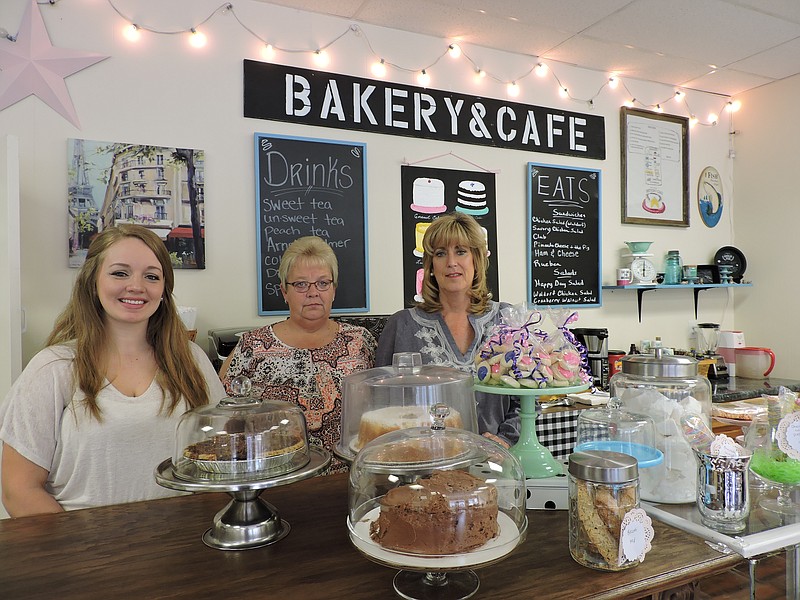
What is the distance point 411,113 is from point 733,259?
2.82m

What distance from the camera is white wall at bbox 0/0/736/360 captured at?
250 centimetres

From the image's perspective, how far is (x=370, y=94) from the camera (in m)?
3.19

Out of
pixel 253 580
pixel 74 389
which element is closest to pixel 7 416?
pixel 74 389

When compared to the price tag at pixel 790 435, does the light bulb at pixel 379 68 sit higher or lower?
higher

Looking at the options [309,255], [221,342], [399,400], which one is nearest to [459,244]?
[309,255]

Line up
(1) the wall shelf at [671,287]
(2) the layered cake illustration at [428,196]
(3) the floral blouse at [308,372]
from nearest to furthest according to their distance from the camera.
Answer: (3) the floral blouse at [308,372], (2) the layered cake illustration at [428,196], (1) the wall shelf at [671,287]

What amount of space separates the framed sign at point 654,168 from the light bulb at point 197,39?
2802 millimetres

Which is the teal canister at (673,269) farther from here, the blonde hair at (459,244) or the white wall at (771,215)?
the blonde hair at (459,244)

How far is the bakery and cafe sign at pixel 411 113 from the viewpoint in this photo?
2959mm

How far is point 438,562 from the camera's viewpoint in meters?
0.86

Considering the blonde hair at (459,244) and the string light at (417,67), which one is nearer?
the blonde hair at (459,244)

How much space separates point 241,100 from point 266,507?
7.60 ft

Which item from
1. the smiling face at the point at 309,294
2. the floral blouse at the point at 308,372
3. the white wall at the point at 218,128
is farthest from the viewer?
the white wall at the point at 218,128

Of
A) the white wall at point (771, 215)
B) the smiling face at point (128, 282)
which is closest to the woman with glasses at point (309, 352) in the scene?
the smiling face at point (128, 282)
